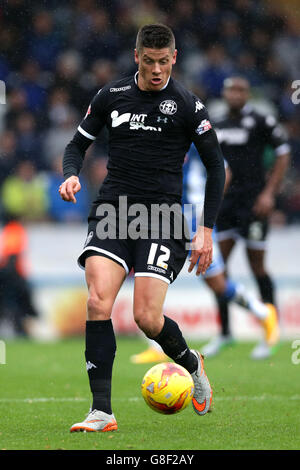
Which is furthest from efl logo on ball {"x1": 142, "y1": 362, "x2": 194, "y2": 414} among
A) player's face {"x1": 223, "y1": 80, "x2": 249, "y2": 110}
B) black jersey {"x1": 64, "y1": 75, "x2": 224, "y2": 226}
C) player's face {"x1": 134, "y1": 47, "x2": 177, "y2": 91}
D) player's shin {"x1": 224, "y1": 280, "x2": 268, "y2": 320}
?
player's face {"x1": 223, "y1": 80, "x2": 249, "y2": 110}

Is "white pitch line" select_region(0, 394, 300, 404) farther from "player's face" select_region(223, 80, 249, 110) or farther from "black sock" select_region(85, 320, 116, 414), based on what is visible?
"player's face" select_region(223, 80, 249, 110)

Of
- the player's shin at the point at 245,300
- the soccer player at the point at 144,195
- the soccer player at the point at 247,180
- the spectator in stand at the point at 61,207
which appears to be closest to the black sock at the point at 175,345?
the soccer player at the point at 144,195

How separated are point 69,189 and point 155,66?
90 centimetres

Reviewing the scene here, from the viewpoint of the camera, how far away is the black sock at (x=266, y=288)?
935cm

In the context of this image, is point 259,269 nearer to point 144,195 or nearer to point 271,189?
point 271,189

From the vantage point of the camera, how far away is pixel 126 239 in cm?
505

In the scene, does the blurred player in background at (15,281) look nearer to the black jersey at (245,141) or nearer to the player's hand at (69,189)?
the black jersey at (245,141)

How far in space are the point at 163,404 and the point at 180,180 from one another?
4.54 feet

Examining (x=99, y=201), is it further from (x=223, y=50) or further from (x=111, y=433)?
(x=223, y=50)

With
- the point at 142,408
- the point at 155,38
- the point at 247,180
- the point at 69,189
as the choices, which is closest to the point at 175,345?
the point at 142,408

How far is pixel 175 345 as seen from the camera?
202 inches

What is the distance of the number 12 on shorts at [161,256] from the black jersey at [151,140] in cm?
29

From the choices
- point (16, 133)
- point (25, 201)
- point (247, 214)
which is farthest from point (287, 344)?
point (16, 133)

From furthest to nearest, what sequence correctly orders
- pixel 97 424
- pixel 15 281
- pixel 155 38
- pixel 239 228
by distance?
pixel 15 281 → pixel 239 228 → pixel 155 38 → pixel 97 424
